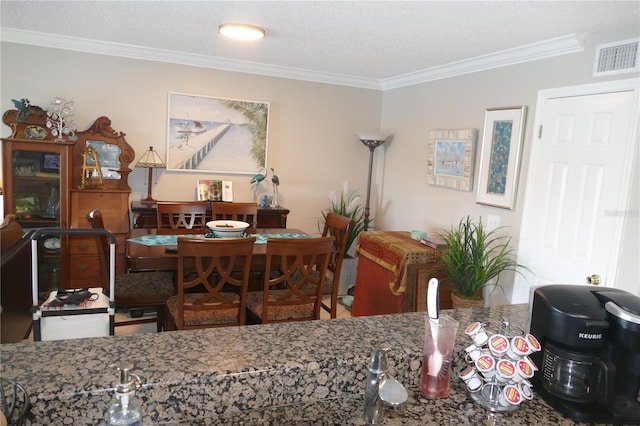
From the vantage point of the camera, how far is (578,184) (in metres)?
2.68

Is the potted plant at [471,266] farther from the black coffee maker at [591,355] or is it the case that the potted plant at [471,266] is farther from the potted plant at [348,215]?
the black coffee maker at [591,355]

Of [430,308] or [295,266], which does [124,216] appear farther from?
[430,308]

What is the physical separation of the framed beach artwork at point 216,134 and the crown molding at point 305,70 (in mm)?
330

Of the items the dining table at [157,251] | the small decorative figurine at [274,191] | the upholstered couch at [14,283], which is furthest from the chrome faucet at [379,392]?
the small decorative figurine at [274,191]

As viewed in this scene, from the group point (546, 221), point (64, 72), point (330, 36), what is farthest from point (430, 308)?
point (64, 72)

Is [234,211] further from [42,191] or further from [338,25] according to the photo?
[338,25]

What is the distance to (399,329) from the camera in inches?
50.5

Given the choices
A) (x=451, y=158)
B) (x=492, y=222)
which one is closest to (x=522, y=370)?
(x=492, y=222)

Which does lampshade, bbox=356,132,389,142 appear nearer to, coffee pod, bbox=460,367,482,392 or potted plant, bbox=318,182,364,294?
potted plant, bbox=318,182,364,294

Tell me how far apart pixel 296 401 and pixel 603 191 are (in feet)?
7.58

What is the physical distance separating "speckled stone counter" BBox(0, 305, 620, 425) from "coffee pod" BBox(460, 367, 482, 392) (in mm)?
38

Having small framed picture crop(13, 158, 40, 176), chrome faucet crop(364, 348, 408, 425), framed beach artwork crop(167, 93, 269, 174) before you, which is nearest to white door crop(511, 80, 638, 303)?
chrome faucet crop(364, 348, 408, 425)

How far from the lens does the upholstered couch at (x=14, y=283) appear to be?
2.51m

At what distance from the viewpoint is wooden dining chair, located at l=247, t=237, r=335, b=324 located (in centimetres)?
243
